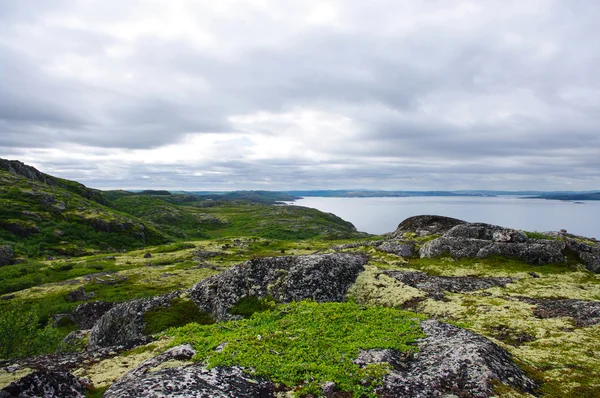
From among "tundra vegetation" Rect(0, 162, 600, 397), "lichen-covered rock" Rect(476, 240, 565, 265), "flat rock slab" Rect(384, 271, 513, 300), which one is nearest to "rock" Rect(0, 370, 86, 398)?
"tundra vegetation" Rect(0, 162, 600, 397)

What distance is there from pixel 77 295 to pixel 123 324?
5507 centimetres

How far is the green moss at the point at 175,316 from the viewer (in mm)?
24250

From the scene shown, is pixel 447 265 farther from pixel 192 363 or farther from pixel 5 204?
pixel 5 204

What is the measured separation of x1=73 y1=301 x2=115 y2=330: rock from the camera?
38312mm

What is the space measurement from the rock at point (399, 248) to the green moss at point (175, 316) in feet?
91.7

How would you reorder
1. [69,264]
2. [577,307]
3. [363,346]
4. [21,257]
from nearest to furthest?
[363,346] < [577,307] < [69,264] < [21,257]

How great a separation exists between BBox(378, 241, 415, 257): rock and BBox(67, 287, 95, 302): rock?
6103 centimetres

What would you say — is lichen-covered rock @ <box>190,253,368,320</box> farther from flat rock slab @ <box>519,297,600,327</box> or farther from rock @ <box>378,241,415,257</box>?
rock @ <box>378,241,415,257</box>

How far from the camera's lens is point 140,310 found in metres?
25.5

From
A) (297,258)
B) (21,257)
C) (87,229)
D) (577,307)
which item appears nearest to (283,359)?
(297,258)

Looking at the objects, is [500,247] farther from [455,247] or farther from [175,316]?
[175,316]

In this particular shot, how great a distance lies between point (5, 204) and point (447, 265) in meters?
186

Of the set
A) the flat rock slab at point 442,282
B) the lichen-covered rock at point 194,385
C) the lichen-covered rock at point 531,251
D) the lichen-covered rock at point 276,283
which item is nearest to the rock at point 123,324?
the lichen-covered rock at point 276,283

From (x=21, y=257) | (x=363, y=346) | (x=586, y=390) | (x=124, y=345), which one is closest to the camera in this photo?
(x=586, y=390)
